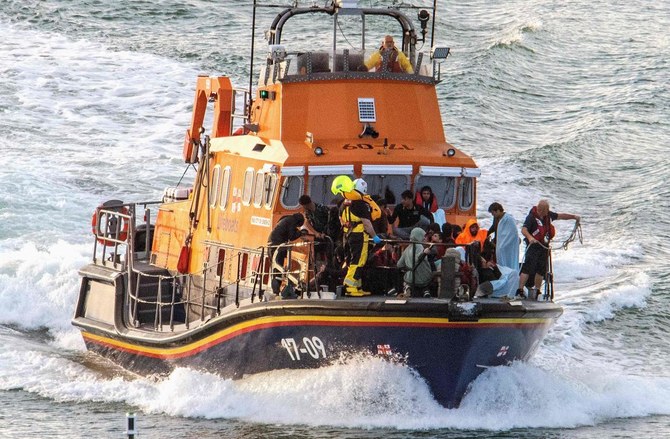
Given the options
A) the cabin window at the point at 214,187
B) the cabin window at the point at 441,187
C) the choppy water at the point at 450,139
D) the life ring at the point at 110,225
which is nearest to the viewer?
the choppy water at the point at 450,139

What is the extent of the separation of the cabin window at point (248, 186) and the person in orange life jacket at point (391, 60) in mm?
1818

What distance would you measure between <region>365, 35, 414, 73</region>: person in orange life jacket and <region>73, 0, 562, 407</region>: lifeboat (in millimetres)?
Answer: 18

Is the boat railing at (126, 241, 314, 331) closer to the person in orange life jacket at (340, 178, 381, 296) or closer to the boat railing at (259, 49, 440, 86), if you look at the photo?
the person in orange life jacket at (340, 178, 381, 296)

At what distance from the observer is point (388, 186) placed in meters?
14.5

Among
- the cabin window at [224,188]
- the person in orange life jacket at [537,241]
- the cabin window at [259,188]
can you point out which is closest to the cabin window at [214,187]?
the cabin window at [224,188]

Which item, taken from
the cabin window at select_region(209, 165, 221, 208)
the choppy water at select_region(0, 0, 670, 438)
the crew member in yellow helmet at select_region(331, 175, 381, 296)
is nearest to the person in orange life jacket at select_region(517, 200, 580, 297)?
the choppy water at select_region(0, 0, 670, 438)

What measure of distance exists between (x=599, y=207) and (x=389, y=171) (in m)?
11.8

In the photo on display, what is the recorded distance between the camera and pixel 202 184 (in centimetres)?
1564

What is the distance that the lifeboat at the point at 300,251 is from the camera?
12.5 m

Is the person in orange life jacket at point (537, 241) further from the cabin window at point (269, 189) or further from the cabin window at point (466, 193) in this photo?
the cabin window at point (269, 189)

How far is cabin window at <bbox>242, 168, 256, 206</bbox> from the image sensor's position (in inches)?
571

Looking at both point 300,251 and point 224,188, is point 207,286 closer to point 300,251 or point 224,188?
point 224,188

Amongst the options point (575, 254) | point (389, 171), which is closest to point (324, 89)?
point (389, 171)

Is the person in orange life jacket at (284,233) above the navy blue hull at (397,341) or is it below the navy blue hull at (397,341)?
above
